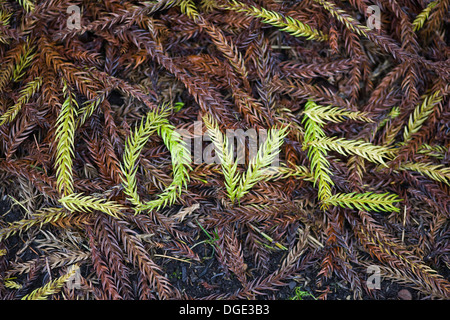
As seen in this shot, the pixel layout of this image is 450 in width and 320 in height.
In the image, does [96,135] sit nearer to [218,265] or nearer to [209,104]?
[209,104]

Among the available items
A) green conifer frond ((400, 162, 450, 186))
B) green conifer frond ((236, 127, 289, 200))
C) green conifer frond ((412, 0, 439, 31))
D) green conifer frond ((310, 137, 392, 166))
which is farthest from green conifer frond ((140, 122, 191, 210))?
green conifer frond ((412, 0, 439, 31))

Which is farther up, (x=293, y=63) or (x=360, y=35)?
(x=360, y=35)

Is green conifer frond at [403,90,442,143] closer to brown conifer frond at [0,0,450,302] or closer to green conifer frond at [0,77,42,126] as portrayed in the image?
brown conifer frond at [0,0,450,302]

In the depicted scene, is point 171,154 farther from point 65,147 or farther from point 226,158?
point 65,147

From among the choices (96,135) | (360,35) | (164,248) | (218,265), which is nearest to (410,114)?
(360,35)

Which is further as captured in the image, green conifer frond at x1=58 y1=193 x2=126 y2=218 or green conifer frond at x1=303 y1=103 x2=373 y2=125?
green conifer frond at x1=303 y1=103 x2=373 y2=125
